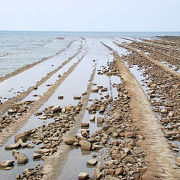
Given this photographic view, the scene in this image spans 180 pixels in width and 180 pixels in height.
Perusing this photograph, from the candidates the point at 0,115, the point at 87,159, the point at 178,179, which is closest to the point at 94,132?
the point at 87,159

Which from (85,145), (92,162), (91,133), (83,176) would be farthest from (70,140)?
(83,176)

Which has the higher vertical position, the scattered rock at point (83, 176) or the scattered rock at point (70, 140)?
the scattered rock at point (70, 140)

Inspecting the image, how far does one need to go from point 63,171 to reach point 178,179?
9.29ft

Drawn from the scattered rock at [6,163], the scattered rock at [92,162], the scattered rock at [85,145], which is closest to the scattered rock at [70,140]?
the scattered rock at [85,145]

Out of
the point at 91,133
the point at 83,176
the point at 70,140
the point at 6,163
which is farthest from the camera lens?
the point at 91,133

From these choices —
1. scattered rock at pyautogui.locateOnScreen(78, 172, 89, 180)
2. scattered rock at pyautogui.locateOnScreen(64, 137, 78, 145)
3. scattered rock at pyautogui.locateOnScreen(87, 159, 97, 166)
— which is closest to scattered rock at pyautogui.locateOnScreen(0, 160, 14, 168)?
scattered rock at pyautogui.locateOnScreen(64, 137, 78, 145)

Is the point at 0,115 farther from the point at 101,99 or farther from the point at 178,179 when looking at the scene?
the point at 178,179

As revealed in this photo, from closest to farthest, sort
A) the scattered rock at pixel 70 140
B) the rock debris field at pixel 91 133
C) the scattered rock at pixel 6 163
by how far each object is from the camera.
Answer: the rock debris field at pixel 91 133, the scattered rock at pixel 6 163, the scattered rock at pixel 70 140

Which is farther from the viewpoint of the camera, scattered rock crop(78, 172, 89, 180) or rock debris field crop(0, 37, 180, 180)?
rock debris field crop(0, 37, 180, 180)

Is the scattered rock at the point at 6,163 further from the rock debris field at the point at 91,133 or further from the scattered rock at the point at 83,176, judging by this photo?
the scattered rock at the point at 83,176

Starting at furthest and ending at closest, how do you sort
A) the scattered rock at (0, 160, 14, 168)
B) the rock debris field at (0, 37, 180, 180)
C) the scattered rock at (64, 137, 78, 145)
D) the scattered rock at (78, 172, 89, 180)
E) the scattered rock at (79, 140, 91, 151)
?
1. the scattered rock at (64, 137, 78, 145)
2. the scattered rock at (79, 140, 91, 151)
3. the scattered rock at (0, 160, 14, 168)
4. the rock debris field at (0, 37, 180, 180)
5. the scattered rock at (78, 172, 89, 180)

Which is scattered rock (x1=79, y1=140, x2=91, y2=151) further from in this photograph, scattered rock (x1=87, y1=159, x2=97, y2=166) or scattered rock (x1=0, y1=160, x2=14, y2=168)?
scattered rock (x1=0, y1=160, x2=14, y2=168)

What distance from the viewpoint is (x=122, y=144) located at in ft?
24.1

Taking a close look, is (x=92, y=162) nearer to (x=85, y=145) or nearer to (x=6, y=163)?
(x=85, y=145)
